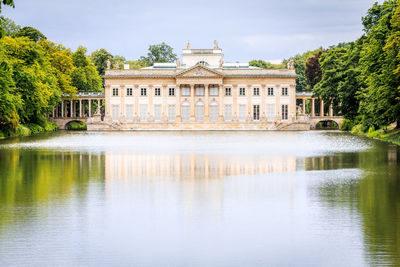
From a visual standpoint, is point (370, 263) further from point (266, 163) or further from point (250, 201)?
point (266, 163)

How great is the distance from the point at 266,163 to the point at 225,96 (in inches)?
2647

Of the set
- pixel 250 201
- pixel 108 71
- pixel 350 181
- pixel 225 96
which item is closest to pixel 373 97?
pixel 350 181

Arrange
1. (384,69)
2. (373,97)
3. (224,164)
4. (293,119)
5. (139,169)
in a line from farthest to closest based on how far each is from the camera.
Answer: (293,119) < (373,97) < (384,69) < (224,164) < (139,169)

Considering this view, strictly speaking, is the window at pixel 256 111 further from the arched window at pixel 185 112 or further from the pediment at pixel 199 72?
the arched window at pixel 185 112

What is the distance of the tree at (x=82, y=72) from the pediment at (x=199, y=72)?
18902 millimetres

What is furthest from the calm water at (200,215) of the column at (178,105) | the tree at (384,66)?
the column at (178,105)

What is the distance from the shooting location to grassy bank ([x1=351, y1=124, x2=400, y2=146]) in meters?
50.5

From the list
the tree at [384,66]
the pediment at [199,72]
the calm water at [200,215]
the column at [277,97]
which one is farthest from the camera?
the column at [277,97]

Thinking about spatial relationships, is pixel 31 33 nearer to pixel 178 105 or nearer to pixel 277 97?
pixel 178 105

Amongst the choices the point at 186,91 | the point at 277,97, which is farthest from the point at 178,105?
the point at 277,97

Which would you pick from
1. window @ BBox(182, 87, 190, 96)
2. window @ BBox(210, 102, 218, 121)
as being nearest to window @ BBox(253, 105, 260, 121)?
window @ BBox(210, 102, 218, 121)

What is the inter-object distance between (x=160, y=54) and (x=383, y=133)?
8627 cm

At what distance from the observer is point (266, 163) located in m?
30.2

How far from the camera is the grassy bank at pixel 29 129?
6264cm
